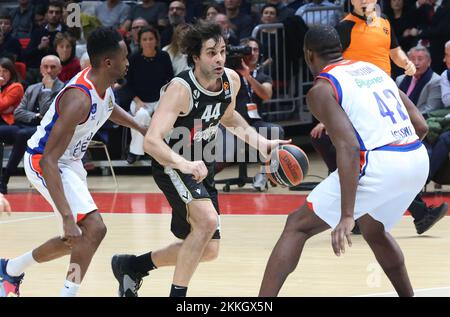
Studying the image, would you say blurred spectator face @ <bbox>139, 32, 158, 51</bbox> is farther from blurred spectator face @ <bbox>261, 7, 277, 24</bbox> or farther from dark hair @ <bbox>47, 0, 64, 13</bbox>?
dark hair @ <bbox>47, 0, 64, 13</bbox>

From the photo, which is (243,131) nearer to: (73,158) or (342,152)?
(73,158)

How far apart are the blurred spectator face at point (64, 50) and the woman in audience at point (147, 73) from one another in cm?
86

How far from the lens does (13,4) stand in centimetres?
1714

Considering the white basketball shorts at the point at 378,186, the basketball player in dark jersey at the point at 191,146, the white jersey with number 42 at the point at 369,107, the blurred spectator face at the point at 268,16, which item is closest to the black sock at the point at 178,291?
the basketball player in dark jersey at the point at 191,146

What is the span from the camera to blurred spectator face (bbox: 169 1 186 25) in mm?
14031

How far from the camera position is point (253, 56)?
38.1ft

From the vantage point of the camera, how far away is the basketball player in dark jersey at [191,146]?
5680 millimetres

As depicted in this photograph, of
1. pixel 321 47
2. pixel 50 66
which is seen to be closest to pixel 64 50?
pixel 50 66

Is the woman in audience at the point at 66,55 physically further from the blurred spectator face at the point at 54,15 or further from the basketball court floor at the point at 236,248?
the basketball court floor at the point at 236,248

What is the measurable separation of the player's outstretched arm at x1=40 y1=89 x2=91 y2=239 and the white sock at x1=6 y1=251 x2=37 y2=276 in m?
0.71

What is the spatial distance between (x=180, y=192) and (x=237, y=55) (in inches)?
212

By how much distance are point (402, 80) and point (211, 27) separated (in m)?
5.83

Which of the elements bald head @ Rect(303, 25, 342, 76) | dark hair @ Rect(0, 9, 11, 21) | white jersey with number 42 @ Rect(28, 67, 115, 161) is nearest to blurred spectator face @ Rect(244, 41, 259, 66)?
dark hair @ Rect(0, 9, 11, 21)
